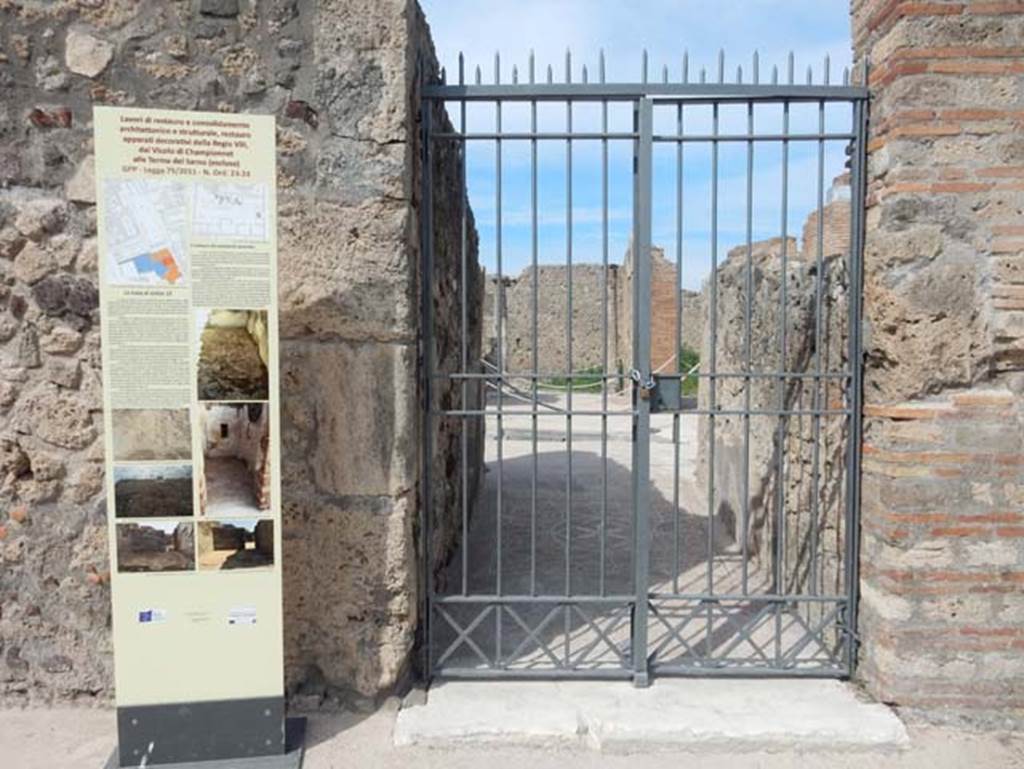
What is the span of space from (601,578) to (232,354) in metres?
1.83

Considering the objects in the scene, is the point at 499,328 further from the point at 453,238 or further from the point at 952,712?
the point at 952,712

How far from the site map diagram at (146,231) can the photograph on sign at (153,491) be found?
643 millimetres

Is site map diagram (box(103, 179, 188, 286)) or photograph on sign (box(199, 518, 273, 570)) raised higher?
site map diagram (box(103, 179, 188, 286))

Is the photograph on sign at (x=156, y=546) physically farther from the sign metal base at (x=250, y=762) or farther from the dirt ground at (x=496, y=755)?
the dirt ground at (x=496, y=755)

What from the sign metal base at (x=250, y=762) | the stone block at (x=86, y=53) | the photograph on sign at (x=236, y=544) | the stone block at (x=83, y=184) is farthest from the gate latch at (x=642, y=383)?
the stone block at (x=86, y=53)

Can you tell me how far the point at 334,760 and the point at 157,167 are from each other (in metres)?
2.23

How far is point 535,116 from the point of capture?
128 inches

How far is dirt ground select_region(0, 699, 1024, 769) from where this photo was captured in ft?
9.33

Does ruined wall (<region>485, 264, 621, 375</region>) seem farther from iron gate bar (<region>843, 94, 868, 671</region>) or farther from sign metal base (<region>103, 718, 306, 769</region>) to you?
sign metal base (<region>103, 718, 306, 769</region>)

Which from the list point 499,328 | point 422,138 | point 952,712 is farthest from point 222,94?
point 952,712

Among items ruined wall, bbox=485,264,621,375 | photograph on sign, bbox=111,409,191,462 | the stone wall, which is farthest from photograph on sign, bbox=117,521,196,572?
ruined wall, bbox=485,264,621,375

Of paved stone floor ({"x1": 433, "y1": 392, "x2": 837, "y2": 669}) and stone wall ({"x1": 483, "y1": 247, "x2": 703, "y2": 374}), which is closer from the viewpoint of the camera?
paved stone floor ({"x1": 433, "y1": 392, "x2": 837, "y2": 669})

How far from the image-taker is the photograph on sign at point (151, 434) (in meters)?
2.59

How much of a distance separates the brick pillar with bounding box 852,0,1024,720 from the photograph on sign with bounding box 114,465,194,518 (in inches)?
106
